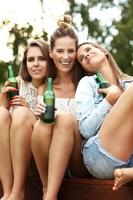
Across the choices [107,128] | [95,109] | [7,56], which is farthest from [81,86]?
[7,56]

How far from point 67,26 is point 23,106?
82 cm

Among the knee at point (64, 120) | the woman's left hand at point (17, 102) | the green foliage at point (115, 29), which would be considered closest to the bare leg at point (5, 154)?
the woman's left hand at point (17, 102)

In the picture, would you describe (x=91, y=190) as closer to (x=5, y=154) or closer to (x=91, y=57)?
(x=5, y=154)

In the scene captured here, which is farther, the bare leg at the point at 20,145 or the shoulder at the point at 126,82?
the shoulder at the point at 126,82

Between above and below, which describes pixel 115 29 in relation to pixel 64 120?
below

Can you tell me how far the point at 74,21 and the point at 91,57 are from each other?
1722 centimetres

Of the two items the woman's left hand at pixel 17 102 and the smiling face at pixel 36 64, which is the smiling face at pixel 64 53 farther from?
the woman's left hand at pixel 17 102

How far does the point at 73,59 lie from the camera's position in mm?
3979

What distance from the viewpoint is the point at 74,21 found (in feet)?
68.4

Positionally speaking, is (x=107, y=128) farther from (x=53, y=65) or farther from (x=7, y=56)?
(x=7, y=56)

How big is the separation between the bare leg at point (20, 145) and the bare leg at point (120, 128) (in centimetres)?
58

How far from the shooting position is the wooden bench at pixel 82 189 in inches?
125

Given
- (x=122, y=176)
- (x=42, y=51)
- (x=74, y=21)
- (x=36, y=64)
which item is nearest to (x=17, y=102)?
(x=36, y=64)

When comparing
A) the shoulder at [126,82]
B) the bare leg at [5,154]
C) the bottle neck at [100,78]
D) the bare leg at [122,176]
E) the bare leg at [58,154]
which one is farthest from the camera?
the shoulder at [126,82]
